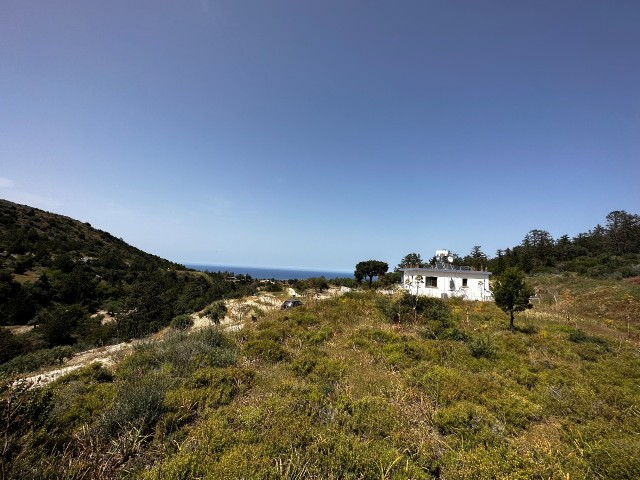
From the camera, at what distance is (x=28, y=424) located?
4070mm

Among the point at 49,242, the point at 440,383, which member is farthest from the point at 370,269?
the point at 49,242

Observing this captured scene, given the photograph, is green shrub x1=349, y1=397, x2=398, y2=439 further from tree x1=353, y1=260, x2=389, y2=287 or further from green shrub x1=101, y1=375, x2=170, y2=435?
tree x1=353, y1=260, x2=389, y2=287

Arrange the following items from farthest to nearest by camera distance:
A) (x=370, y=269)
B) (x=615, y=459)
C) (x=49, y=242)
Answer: (x=370, y=269) < (x=49, y=242) < (x=615, y=459)

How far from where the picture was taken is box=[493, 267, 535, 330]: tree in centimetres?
1430

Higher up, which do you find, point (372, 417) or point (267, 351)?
point (372, 417)

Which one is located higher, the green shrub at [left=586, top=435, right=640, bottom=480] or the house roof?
the house roof

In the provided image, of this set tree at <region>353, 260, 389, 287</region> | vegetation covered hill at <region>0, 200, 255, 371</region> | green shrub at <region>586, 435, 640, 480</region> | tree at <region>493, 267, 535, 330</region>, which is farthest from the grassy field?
tree at <region>353, 260, 389, 287</region>

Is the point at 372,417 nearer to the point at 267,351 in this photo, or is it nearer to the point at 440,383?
the point at 440,383

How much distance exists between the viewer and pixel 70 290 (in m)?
30.9

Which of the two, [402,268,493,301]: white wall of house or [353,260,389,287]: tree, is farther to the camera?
[353,260,389,287]: tree

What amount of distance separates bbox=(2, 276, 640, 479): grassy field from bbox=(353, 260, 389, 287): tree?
41476 millimetres

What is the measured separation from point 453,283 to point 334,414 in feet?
98.5

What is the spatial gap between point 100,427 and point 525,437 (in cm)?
771

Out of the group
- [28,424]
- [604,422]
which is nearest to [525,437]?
[604,422]
